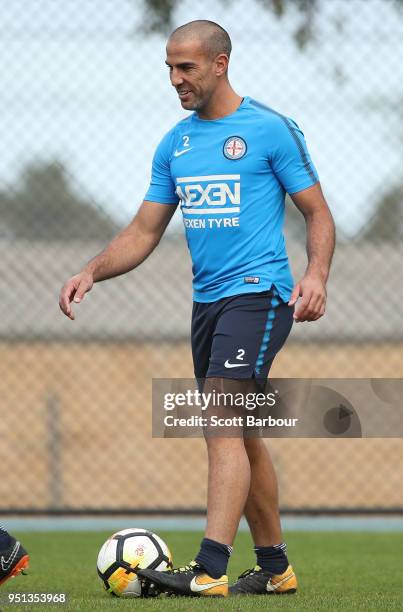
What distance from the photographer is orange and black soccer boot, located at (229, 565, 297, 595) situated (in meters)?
A: 3.98

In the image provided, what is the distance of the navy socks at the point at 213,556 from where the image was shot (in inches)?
144

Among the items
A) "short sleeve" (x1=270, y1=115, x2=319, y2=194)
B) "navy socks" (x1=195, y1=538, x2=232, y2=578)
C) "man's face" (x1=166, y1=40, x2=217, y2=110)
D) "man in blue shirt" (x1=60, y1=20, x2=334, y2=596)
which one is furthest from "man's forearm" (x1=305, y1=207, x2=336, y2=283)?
"navy socks" (x1=195, y1=538, x2=232, y2=578)

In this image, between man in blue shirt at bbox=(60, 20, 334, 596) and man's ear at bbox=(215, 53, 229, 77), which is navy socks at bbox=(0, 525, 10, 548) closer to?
man in blue shirt at bbox=(60, 20, 334, 596)

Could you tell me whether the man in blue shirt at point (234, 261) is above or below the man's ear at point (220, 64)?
below

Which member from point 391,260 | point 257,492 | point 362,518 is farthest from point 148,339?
point 257,492

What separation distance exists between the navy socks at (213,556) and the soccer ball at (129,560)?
257 mm

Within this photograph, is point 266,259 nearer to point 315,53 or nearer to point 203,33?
point 203,33

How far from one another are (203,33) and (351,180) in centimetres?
346

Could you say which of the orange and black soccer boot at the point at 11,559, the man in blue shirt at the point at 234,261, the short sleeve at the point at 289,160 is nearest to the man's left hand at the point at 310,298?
the man in blue shirt at the point at 234,261

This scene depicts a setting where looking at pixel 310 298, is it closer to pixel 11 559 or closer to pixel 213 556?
pixel 213 556

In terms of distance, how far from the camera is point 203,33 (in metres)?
3.91

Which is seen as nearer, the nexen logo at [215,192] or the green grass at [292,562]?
the green grass at [292,562]

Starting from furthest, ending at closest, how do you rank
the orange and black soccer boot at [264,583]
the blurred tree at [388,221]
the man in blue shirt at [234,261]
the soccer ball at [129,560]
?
1. the blurred tree at [388,221]
2. the orange and black soccer boot at [264,583]
3. the soccer ball at [129,560]
4. the man in blue shirt at [234,261]

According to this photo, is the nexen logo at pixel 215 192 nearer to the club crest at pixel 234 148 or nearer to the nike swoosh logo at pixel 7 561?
the club crest at pixel 234 148
